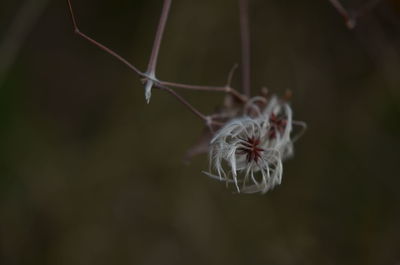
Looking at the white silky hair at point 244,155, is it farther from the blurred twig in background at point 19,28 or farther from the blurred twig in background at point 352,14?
the blurred twig in background at point 19,28

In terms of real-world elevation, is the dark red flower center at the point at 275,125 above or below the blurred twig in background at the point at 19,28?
below

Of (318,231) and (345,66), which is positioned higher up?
(345,66)

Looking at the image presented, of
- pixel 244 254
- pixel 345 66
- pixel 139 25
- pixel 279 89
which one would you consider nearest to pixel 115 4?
pixel 139 25

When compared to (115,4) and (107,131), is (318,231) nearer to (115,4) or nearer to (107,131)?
(107,131)

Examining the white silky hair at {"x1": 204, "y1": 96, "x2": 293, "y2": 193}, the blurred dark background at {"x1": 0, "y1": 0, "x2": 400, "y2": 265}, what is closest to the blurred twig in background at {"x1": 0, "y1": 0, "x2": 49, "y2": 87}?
the blurred dark background at {"x1": 0, "y1": 0, "x2": 400, "y2": 265}

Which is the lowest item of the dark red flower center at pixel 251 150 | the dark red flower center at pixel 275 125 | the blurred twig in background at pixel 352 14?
the dark red flower center at pixel 251 150

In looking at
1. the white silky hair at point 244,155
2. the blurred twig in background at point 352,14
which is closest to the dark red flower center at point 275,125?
the white silky hair at point 244,155

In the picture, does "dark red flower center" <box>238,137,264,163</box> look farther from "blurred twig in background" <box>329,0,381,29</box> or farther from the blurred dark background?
the blurred dark background

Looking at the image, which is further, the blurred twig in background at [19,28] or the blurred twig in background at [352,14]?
the blurred twig in background at [19,28]

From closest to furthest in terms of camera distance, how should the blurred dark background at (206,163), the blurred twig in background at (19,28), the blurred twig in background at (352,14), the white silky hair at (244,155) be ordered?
1. the white silky hair at (244,155)
2. the blurred twig in background at (352,14)
3. the blurred twig in background at (19,28)
4. the blurred dark background at (206,163)
